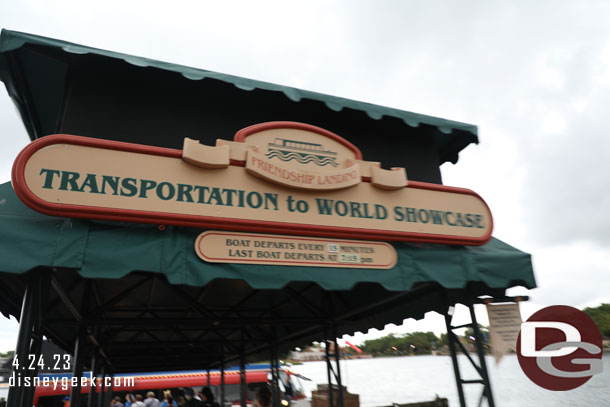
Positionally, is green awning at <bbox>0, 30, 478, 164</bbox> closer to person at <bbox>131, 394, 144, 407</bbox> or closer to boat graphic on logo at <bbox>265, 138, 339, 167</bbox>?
boat graphic on logo at <bbox>265, 138, 339, 167</bbox>

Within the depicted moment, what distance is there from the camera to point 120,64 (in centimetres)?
548

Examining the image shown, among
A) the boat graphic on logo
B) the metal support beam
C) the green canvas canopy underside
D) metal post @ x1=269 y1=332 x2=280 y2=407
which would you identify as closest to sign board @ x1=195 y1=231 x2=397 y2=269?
the green canvas canopy underside

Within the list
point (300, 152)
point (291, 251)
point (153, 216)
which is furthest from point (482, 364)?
point (153, 216)

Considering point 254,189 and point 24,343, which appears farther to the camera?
point 254,189

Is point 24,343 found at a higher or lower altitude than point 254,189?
lower

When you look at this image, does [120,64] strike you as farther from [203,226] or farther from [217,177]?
[203,226]

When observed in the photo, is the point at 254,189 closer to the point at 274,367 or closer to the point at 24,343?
the point at 24,343

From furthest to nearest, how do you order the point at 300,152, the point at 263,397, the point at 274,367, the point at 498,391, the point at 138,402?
the point at 498,391 → the point at 138,402 → the point at 274,367 → the point at 263,397 → the point at 300,152

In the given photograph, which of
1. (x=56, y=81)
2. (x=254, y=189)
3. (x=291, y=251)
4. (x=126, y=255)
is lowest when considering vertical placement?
(x=126, y=255)

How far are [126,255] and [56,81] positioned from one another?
339 cm

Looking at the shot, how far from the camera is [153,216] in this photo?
4297 millimetres

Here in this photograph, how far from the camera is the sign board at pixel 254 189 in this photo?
4113 mm

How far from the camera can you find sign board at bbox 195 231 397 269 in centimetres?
448

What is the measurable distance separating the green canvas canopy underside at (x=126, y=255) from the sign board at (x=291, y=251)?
8cm
